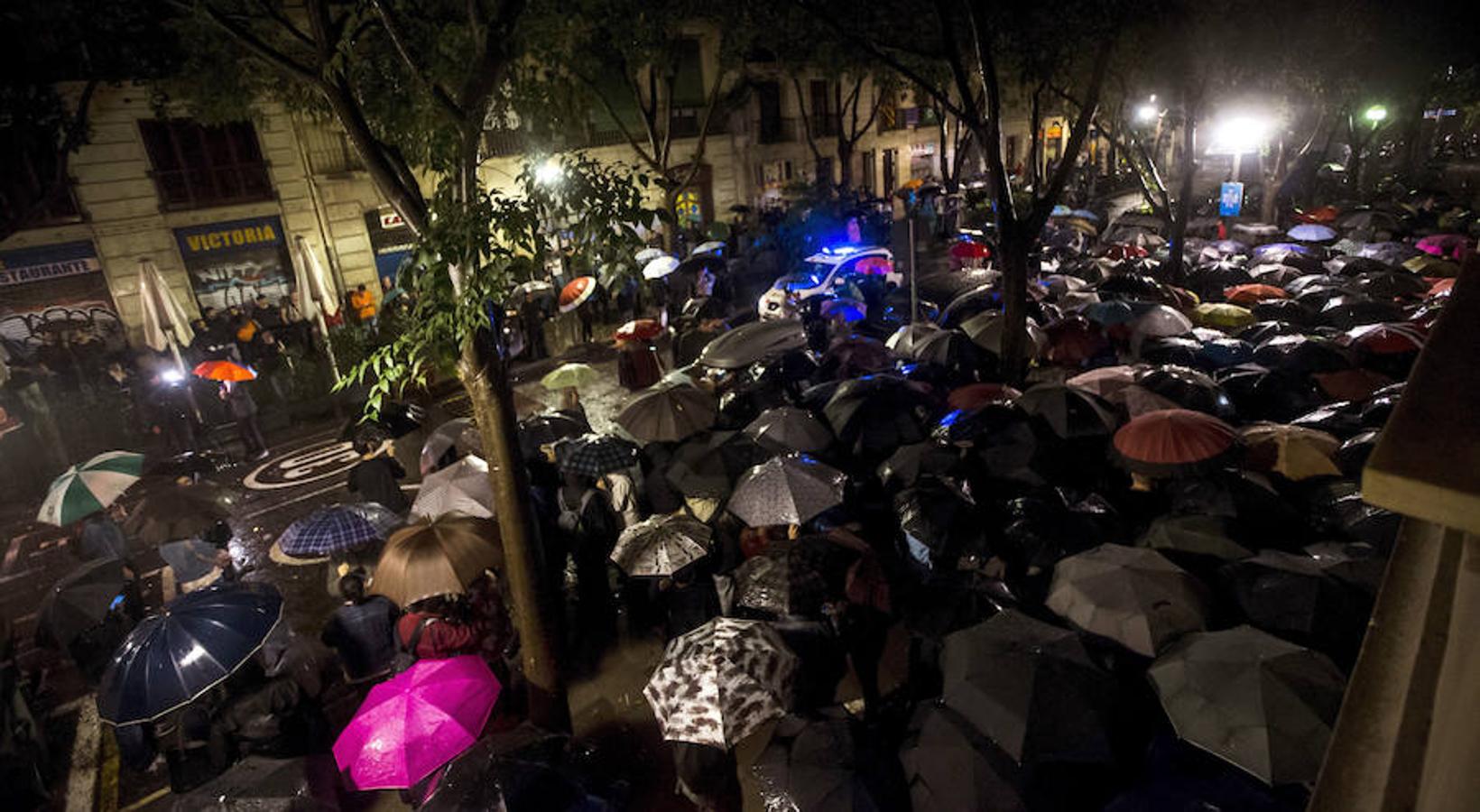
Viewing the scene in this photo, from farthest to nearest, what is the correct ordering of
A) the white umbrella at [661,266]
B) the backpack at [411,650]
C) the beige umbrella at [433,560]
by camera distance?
the white umbrella at [661,266] < the beige umbrella at [433,560] < the backpack at [411,650]

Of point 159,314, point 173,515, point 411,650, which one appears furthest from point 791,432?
point 159,314

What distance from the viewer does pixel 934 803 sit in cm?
434

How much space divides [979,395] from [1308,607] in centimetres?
495

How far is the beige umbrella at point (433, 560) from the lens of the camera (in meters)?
6.33

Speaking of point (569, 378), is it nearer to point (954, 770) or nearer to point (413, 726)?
point (413, 726)

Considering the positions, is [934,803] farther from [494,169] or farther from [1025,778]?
[494,169]

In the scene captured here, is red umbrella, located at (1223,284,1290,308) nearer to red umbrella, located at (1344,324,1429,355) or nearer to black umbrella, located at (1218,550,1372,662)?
red umbrella, located at (1344,324,1429,355)

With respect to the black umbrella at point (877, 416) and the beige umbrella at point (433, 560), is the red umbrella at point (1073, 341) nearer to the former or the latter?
the black umbrella at point (877, 416)

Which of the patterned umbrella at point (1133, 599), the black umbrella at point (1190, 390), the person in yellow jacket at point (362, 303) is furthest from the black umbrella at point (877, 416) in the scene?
the person in yellow jacket at point (362, 303)

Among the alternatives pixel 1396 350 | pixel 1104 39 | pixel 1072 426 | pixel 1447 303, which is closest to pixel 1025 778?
pixel 1447 303

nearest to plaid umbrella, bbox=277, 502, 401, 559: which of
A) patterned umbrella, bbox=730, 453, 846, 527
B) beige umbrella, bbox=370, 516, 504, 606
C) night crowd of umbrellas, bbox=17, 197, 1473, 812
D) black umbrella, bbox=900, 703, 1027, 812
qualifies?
night crowd of umbrellas, bbox=17, 197, 1473, 812

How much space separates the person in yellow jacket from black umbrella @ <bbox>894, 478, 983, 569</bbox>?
59.6 ft

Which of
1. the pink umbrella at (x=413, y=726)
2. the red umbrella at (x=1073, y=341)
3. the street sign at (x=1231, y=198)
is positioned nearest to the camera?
the pink umbrella at (x=413, y=726)

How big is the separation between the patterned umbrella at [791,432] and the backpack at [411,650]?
12.6 ft
